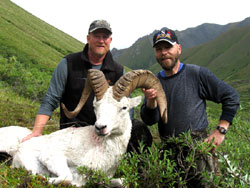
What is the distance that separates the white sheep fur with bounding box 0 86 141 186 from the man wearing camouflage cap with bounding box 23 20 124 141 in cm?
113

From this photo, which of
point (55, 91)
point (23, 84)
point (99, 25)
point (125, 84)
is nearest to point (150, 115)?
point (125, 84)

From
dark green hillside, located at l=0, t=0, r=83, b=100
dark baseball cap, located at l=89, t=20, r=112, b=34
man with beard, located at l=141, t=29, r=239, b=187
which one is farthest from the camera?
dark green hillside, located at l=0, t=0, r=83, b=100

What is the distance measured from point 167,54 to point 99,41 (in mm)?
2025

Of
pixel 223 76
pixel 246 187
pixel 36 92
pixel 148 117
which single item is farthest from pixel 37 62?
pixel 223 76

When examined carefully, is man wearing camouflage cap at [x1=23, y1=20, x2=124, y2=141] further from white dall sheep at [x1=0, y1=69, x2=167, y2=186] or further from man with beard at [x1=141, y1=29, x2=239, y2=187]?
man with beard at [x1=141, y1=29, x2=239, y2=187]

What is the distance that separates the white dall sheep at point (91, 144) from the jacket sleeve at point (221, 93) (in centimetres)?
132

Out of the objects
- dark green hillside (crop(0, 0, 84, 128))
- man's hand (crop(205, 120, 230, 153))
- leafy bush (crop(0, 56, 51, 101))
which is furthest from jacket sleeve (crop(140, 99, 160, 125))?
leafy bush (crop(0, 56, 51, 101))

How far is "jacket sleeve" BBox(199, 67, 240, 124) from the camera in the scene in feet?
17.3

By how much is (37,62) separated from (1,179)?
28293 millimetres

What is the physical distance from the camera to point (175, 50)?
6.01 metres

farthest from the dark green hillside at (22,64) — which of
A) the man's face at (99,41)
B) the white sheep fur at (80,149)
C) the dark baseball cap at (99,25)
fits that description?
the white sheep fur at (80,149)

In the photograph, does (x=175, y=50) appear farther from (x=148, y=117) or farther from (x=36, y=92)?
(x=36, y=92)

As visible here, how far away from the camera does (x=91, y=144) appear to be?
5.03 m

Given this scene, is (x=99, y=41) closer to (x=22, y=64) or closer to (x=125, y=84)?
(x=125, y=84)
